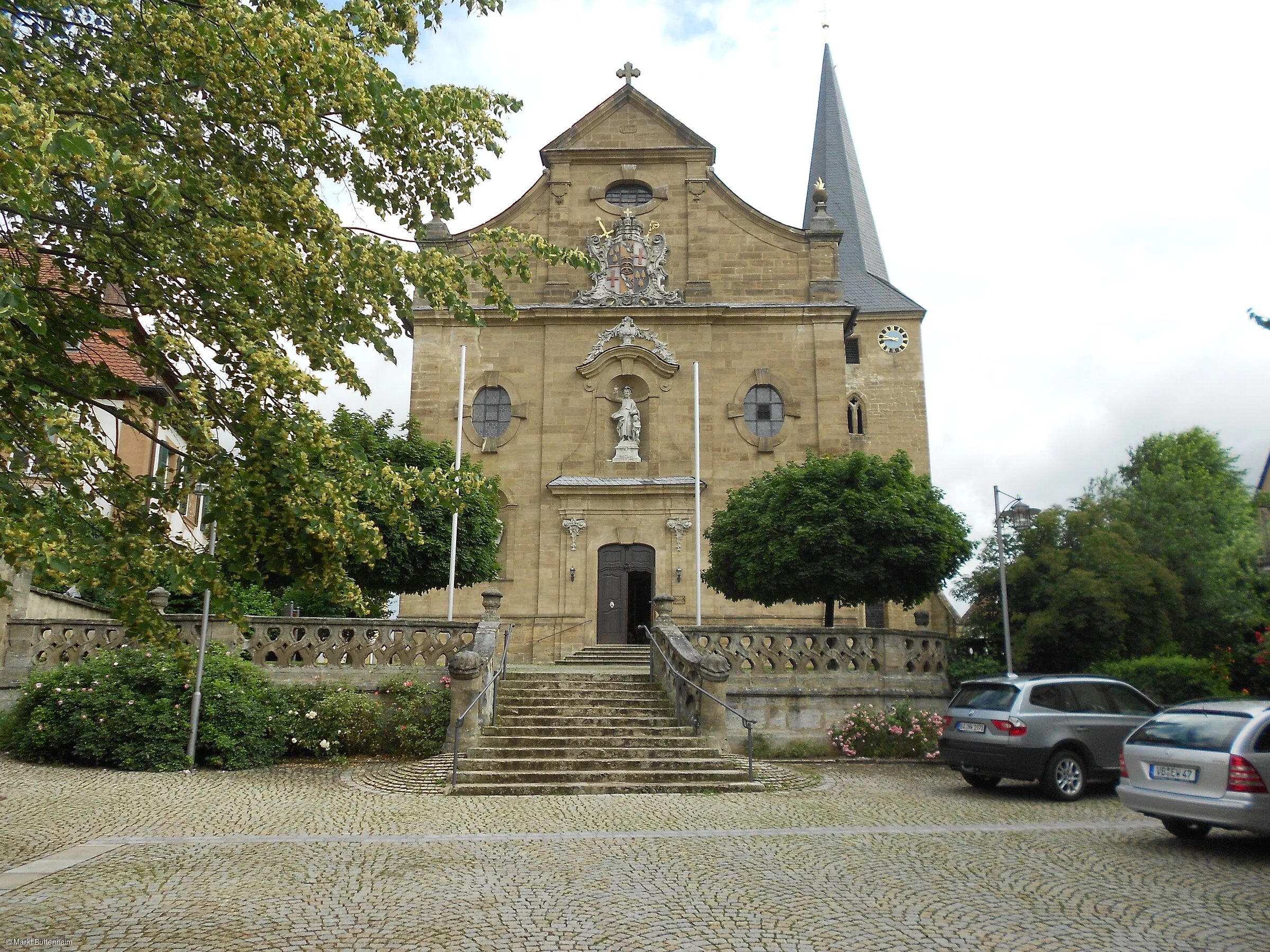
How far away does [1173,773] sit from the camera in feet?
27.2

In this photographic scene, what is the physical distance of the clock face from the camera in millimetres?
31641

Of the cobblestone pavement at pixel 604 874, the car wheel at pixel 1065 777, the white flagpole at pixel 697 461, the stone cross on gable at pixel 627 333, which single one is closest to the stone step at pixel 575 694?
the cobblestone pavement at pixel 604 874

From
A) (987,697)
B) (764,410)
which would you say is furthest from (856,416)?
(987,697)

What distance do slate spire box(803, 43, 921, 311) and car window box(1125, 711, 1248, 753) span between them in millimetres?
24683

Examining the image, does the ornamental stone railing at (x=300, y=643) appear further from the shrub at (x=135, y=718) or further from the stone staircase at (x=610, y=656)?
the stone staircase at (x=610, y=656)

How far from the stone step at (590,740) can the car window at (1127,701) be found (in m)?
5.27

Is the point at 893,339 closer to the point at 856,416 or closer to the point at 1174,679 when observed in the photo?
the point at 856,416

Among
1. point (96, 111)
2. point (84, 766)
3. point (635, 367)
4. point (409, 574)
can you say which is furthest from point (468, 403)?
point (96, 111)

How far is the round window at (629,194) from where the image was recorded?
2705 cm

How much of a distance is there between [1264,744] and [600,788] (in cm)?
679

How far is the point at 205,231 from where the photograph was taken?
6.04 meters

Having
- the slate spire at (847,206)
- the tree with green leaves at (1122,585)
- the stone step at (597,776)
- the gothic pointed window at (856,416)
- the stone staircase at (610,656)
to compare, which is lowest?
the stone step at (597,776)

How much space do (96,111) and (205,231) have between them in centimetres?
128

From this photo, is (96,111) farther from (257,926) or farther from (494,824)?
(494,824)
